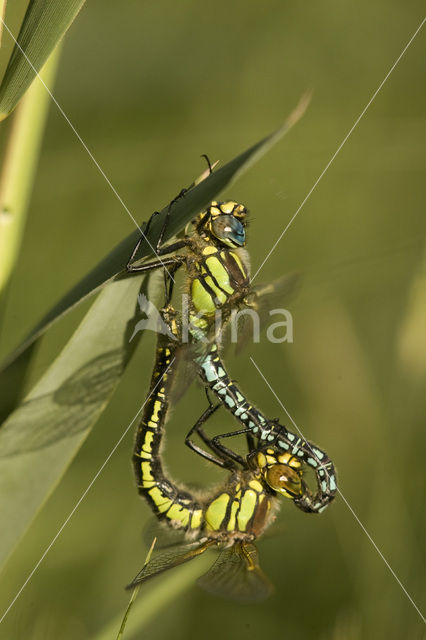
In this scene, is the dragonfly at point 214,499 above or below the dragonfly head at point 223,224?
below

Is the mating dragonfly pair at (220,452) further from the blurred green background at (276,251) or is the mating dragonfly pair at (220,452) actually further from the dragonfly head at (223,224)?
the blurred green background at (276,251)

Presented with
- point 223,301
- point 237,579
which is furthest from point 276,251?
point 237,579

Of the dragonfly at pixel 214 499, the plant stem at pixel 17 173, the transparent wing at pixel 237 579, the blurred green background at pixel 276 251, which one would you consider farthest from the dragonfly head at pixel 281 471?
the plant stem at pixel 17 173

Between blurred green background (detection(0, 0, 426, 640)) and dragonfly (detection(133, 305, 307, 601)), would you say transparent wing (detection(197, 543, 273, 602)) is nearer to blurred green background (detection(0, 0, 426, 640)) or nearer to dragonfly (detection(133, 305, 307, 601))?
dragonfly (detection(133, 305, 307, 601))

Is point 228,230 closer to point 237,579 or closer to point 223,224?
point 223,224

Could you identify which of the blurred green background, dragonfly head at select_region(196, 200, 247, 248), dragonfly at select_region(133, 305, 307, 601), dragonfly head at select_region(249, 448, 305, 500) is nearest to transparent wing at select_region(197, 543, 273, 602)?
dragonfly at select_region(133, 305, 307, 601)

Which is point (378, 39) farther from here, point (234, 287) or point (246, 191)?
point (234, 287)
